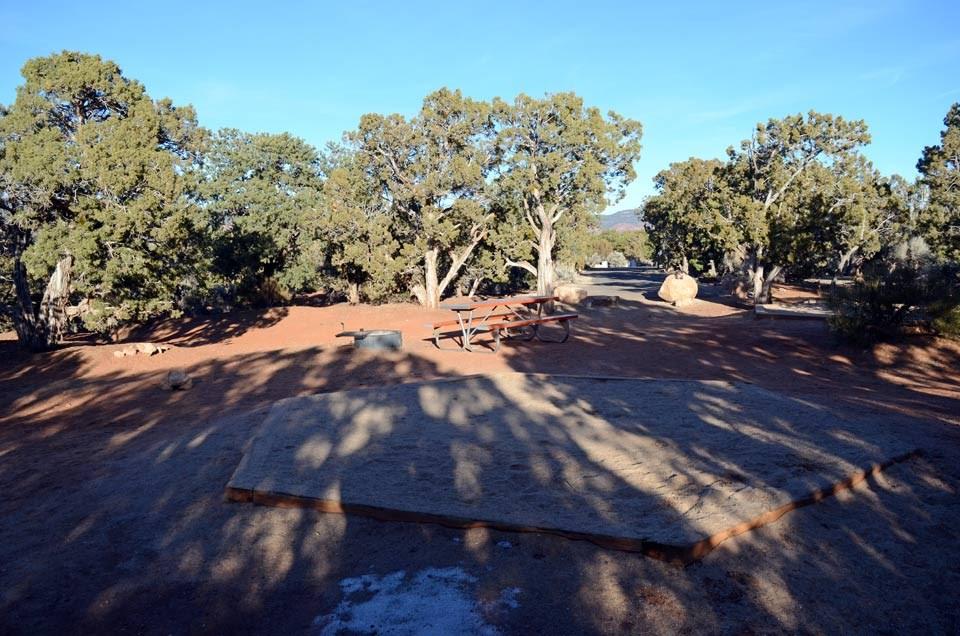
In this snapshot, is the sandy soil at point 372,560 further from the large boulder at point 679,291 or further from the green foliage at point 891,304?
the large boulder at point 679,291

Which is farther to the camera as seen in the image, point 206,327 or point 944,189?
point 944,189

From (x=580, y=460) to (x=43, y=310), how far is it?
1560 cm

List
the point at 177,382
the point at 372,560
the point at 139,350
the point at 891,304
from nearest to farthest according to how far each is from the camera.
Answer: the point at 372,560, the point at 177,382, the point at 891,304, the point at 139,350

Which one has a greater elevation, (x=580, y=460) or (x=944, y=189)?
(x=944, y=189)

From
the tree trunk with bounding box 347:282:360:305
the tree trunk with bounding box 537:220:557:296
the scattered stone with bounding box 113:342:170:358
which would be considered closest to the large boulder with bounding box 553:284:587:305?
the tree trunk with bounding box 537:220:557:296

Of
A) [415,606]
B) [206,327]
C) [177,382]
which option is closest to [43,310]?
[206,327]

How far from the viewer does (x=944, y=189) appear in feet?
90.9

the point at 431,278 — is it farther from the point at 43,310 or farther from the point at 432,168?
the point at 43,310

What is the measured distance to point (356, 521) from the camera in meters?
4.15

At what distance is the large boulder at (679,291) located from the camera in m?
26.2

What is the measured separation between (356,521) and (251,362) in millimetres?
8164

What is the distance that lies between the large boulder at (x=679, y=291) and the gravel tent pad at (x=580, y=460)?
19343 millimetres

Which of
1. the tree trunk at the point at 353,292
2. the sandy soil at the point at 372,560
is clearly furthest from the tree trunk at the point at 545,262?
the sandy soil at the point at 372,560

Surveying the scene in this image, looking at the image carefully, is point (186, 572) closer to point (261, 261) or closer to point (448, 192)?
point (448, 192)
